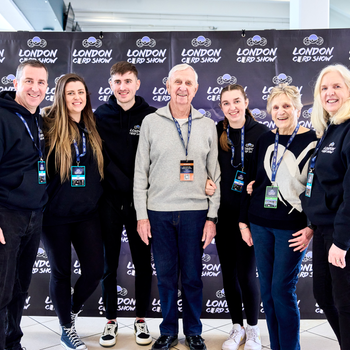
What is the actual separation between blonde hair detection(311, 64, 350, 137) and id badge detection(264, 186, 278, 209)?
39cm

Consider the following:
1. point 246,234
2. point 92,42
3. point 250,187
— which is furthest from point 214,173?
point 92,42

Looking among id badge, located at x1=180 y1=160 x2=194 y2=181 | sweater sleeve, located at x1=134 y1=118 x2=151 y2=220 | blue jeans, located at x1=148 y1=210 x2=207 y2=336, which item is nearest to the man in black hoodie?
sweater sleeve, located at x1=134 y1=118 x2=151 y2=220

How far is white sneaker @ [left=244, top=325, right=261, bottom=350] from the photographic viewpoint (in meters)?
2.35

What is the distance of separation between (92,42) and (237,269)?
91.5 inches

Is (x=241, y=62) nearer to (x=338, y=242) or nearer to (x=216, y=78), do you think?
(x=216, y=78)

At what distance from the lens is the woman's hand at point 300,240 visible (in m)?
1.87

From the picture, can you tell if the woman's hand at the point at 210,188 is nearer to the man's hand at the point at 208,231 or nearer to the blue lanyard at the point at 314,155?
the man's hand at the point at 208,231

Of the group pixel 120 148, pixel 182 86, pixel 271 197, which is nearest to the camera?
pixel 271 197

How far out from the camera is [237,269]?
2.34m

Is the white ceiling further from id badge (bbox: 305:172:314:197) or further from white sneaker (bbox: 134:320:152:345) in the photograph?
id badge (bbox: 305:172:314:197)

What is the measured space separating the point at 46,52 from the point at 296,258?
107 inches

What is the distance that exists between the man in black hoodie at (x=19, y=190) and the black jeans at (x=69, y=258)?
20cm

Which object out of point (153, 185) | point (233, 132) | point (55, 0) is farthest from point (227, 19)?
point (153, 185)

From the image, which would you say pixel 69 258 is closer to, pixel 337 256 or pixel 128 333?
pixel 128 333
